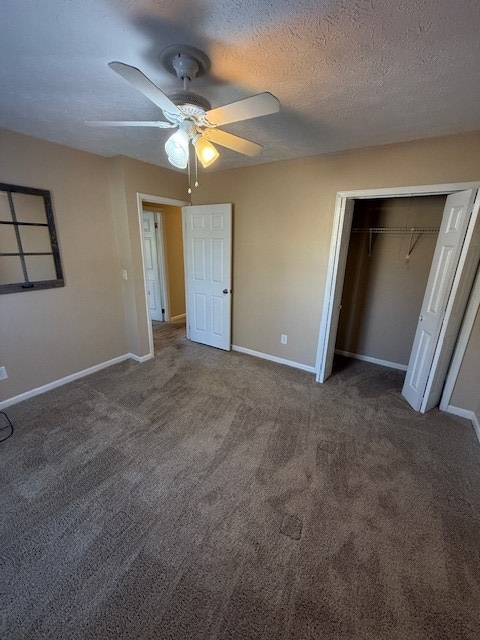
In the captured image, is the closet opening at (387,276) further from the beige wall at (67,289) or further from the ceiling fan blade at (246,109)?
the beige wall at (67,289)

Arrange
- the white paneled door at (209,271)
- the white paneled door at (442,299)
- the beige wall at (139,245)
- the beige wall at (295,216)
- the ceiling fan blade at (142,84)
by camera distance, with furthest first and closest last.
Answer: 1. the white paneled door at (209,271)
2. the beige wall at (139,245)
3. the beige wall at (295,216)
4. the white paneled door at (442,299)
5. the ceiling fan blade at (142,84)

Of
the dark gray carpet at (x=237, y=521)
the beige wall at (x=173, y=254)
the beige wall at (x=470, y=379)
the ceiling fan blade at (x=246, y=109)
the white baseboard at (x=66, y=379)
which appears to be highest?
the ceiling fan blade at (x=246, y=109)

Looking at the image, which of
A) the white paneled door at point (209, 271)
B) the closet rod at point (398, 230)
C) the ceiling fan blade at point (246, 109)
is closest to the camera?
the ceiling fan blade at point (246, 109)

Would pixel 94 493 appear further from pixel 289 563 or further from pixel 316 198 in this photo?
pixel 316 198

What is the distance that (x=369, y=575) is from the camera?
1.28 metres

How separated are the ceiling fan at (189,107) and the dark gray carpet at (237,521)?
2068 millimetres

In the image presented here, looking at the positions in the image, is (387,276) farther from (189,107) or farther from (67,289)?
(67,289)

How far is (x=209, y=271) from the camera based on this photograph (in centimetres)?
366

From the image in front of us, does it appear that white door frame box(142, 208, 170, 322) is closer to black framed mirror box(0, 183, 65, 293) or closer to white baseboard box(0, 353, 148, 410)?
white baseboard box(0, 353, 148, 410)

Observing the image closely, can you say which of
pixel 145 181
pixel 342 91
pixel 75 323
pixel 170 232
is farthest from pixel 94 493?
pixel 170 232

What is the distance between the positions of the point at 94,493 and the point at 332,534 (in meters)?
1.47

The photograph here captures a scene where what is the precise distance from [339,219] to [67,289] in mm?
2938

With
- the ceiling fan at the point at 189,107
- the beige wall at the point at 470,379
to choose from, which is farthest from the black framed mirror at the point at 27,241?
the beige wall at the point at 470,379

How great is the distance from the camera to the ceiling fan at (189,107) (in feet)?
3.64
